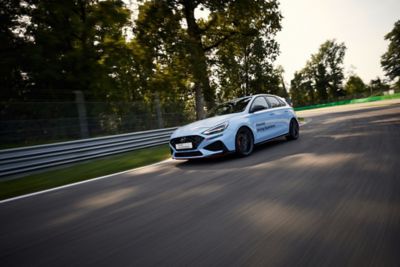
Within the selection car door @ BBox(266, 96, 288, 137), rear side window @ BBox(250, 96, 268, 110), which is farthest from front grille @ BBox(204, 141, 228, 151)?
car door @ BBox(266, 96, 288, 137)

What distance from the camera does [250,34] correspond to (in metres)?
17.9

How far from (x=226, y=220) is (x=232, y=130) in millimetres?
3256

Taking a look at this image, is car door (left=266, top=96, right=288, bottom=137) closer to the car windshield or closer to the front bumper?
the car windshield

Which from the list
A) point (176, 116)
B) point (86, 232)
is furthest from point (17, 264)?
point (176, 116)

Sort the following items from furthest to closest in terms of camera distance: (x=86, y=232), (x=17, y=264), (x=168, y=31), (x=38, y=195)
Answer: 1. (x=168, y=31)
2. (x=38, y=195)
3. (x=86, y=232)
4. (x=17, y=264)

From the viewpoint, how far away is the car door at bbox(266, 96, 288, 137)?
7.10 metres

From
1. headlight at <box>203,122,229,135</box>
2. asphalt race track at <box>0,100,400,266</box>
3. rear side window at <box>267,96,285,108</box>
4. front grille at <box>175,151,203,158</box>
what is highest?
rear side window at <box>267,96,285,108</box>

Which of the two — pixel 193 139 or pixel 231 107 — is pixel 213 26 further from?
pixel 193 139

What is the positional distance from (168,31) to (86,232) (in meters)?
14.1

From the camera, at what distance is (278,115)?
7.25 metres

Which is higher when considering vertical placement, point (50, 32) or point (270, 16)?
point (270, 16)

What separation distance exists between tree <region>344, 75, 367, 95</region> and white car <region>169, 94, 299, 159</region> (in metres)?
99.0

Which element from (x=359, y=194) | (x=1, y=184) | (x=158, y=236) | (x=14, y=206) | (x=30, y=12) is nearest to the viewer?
(x=158, y=236)

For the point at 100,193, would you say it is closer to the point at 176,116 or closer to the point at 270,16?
the point at 176,116
